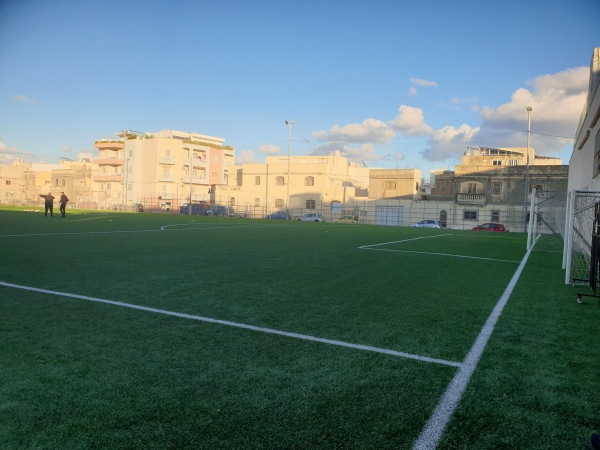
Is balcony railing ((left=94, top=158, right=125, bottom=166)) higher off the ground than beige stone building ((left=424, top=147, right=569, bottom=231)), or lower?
higher

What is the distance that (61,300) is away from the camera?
237 inches

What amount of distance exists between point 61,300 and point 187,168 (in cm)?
7208

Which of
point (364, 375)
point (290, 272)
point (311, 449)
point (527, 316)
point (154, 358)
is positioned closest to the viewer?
point (311, 449)

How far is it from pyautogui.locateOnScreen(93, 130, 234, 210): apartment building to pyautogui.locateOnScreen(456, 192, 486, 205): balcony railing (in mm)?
40127

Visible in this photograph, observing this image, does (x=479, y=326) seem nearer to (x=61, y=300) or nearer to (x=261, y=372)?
(x=261, y=372)

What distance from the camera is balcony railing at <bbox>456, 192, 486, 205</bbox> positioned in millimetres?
50375

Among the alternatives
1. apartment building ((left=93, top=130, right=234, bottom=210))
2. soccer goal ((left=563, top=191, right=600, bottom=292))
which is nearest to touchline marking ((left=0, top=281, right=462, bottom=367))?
soccer goal ((left=563, top=191, right=600, bottom=292))

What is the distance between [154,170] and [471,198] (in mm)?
48120

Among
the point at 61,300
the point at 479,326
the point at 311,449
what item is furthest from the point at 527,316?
the point at 61,300

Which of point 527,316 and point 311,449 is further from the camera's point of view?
point 527,316

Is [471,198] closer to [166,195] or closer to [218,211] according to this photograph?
[218,211]

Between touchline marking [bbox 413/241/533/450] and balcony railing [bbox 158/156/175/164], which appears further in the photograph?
balcony railing [bbox 158/156/175/164]

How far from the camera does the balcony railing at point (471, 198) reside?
5038 centimetres

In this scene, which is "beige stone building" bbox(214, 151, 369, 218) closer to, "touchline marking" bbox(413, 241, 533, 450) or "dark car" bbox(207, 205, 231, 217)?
"dark car" bbox(207, 205, 231, 217)
